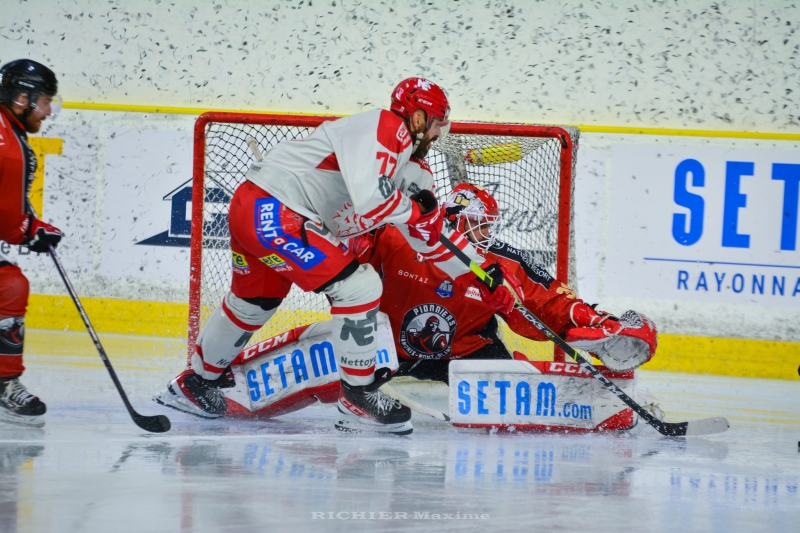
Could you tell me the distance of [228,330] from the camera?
280 cm

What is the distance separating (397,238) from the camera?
3.09 metres

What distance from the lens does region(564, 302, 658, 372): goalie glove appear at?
2848 mm

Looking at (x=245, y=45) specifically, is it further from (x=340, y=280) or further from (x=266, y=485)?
(x=266, y=485)

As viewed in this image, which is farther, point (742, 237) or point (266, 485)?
point (742, 237)

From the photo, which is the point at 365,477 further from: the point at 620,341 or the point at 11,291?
the point at 11,291

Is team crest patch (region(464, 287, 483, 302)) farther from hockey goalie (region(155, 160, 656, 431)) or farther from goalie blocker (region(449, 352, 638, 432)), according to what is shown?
goalie blocker (region(449, 352, 638, 432))

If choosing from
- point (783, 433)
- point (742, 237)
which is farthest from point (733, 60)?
point (783, 433)

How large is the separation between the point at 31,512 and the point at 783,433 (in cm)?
257

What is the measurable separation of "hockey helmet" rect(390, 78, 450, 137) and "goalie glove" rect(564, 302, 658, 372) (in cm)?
91

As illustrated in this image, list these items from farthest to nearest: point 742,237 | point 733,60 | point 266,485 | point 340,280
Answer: point 733,60 → point 742,237 → point 340,280 → point 266,485

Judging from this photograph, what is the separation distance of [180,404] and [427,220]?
106 cm

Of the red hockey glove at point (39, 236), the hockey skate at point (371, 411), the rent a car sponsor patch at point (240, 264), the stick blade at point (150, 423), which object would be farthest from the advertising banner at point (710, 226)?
the red hockey glove at point (39, 236)

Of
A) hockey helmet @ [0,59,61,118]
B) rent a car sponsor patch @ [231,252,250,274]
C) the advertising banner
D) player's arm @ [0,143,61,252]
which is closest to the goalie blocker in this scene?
rent a car sponsor patch @ [231,252,250,274]

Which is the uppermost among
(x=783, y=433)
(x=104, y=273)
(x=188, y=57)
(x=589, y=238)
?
(x=188, y=57)
